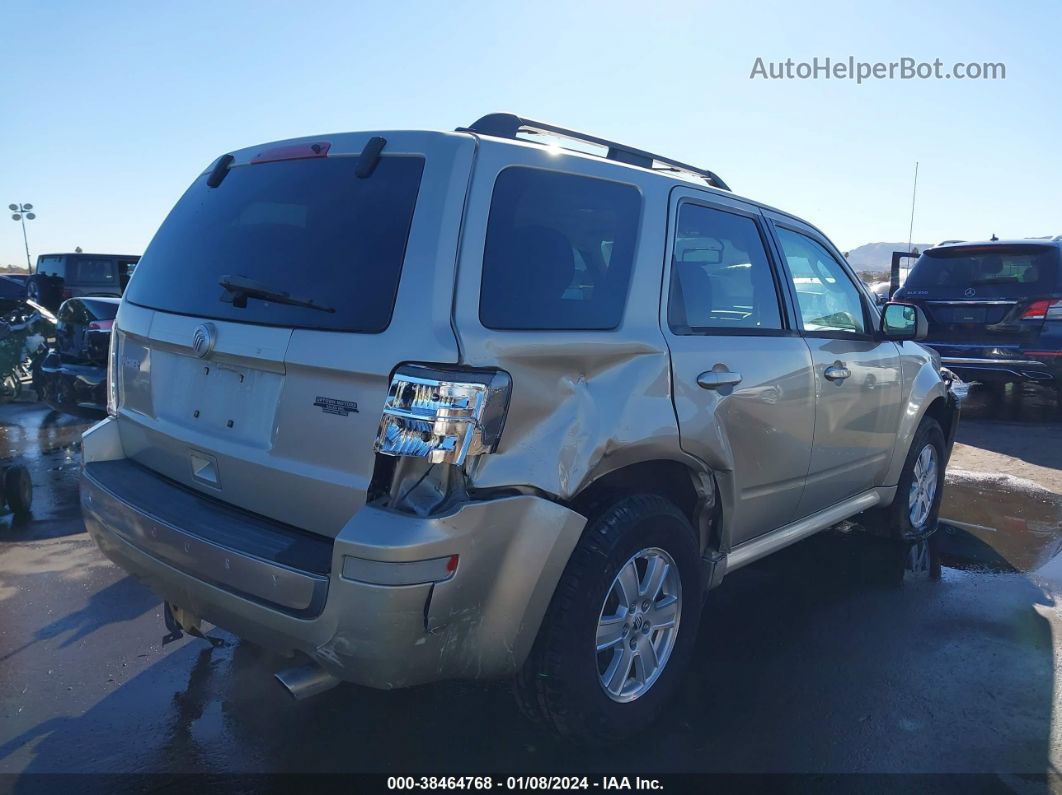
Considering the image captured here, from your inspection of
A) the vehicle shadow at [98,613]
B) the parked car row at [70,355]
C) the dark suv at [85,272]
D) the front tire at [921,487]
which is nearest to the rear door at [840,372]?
the front tire at [921,487]

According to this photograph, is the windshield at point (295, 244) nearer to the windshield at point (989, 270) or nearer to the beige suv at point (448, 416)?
the beige suv at point (448, 416)

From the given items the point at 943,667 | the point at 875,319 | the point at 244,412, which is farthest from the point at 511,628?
the point at 875,319

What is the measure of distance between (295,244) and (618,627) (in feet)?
5.33

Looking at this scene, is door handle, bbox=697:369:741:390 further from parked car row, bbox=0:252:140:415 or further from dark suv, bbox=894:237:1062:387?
dark suv, bbox=894:237:1062:387

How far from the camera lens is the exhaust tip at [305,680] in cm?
222

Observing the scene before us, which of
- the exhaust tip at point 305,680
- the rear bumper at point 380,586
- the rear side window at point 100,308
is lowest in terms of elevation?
the exhaust tip at point 305,680

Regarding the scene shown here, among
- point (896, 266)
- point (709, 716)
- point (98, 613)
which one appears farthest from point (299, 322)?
point (896, 266)

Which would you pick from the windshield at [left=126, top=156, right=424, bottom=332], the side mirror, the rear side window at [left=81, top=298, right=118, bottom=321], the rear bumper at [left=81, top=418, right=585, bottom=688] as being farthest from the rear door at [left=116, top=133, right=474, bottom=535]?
the rear side window at [left=81, top=298, right=118, bottom=321]

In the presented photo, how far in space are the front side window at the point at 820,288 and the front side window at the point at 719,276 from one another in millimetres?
255

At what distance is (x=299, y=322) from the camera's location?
2359mm

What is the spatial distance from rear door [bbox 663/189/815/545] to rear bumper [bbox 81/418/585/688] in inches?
32.0

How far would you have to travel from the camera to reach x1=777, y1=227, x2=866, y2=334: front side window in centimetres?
375

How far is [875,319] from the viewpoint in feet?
14.1

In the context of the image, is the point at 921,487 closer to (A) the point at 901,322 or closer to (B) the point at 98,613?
(A) the point at 901,322
